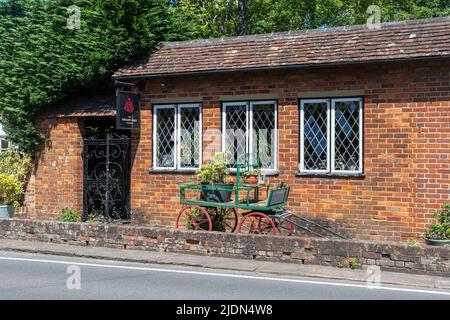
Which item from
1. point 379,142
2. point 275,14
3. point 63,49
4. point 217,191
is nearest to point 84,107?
point 63,49

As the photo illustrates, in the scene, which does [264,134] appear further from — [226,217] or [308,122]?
[226,217]

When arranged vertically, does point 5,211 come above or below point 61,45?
below

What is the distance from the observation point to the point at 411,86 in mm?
12719

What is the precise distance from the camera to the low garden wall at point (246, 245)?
32.0 ft

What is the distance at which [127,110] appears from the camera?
49.3ft

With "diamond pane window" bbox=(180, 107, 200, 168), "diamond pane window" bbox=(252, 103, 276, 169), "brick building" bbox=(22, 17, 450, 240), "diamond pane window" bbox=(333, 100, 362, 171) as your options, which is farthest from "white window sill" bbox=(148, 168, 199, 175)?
"diamond pane window" bbox=(333, 100, 362, 171)

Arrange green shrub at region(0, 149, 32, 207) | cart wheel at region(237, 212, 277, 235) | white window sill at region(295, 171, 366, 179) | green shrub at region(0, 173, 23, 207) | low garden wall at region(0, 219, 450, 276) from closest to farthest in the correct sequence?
low garden wall at region(0, 219, 450, 276)
cart wheel at region(237, 212, 277, 235)
white window sill at region(295, 171, 366, 179)
green shrub at region(0, 173, 23, 207)
green shrub at region(0, 149, 32, 207)

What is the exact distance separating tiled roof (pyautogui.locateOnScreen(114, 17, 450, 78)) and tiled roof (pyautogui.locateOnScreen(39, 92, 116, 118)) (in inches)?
41.6

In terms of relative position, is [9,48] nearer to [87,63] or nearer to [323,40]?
[87,63]

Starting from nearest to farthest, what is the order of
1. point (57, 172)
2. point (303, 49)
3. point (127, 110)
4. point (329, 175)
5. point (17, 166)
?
point (329, 175) → point (303, 49) → point (127, 110) → point (57, 172) → point (17, 166)

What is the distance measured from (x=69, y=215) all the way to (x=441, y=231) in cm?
884

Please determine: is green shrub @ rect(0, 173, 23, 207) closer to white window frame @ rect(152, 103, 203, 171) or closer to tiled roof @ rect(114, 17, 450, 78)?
white window frame @ rect(152, 103, 203, 171)

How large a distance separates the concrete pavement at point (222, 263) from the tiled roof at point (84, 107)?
162 inches

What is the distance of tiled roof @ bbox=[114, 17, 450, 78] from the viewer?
1272 centimetres
